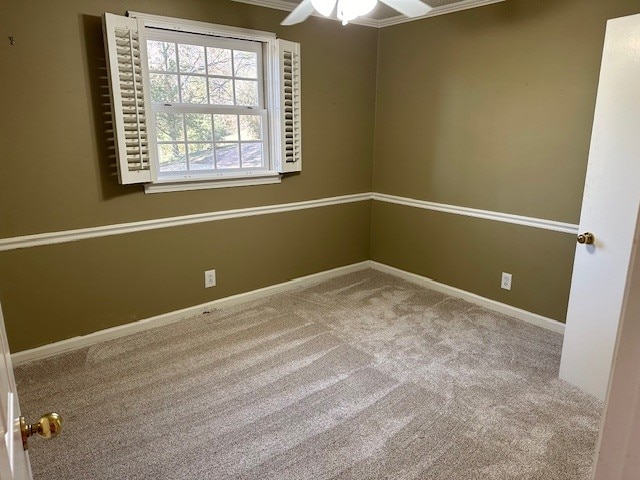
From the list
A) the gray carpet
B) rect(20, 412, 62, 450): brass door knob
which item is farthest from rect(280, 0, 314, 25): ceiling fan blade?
rect(20, 412, 62, 450): brass door knob

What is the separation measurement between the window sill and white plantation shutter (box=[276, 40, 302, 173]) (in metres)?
0.12

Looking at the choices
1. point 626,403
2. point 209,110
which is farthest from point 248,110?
point 626,403

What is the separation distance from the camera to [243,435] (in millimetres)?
2053

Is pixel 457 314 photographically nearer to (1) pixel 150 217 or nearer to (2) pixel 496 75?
(2) pixel 496 75

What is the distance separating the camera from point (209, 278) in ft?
11.0

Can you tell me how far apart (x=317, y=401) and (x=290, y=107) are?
7.29 ft

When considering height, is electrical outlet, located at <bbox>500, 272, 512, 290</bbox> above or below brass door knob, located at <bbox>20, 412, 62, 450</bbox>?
below

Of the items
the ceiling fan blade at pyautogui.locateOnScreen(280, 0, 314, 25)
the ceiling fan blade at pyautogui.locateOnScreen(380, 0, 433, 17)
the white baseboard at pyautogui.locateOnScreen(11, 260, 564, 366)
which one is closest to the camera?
the ceiling fan blade at pyautogui.locateOnScreen(380, 0, 433, 17)

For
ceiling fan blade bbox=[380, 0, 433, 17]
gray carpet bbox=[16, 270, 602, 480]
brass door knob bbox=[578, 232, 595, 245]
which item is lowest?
gray carpet bbox=[16, 270, 602, 480]

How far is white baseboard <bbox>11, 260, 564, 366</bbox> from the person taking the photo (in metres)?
2.74

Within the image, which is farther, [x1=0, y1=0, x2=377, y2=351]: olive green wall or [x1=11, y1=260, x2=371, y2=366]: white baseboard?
[x1=11, y1=260, x2=371, y2=366]: white baseboard

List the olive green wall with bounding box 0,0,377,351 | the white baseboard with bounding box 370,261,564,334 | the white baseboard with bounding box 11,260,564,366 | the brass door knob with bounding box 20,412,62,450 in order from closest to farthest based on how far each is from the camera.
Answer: the brass door knob with bounding box 20,412,62,450
the olive green wall with bounding box 0,0,377,351
the white baseboard with bounding box 11,260,564,366
the white baseboard with bounding box 370,261,564,334

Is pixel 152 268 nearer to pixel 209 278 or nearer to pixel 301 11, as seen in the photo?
pixel 209 278

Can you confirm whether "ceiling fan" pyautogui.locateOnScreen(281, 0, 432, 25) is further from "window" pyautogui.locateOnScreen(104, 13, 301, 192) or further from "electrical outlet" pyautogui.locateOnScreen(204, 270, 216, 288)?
"electrical outlet" pyautogui.locateOnScreen(204, 270, 216, 288)
